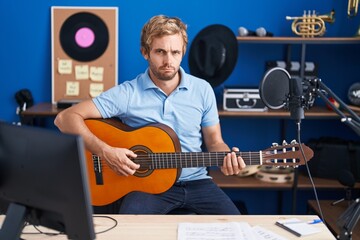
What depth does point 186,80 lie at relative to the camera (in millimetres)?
2301

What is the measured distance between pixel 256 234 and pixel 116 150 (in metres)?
0.86

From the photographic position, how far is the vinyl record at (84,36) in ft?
10.2

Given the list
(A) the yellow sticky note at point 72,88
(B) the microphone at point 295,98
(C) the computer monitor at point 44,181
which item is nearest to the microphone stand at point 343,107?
(B) the microphone at point 295,98

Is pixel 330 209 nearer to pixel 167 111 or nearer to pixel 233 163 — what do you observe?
pixel 233 163

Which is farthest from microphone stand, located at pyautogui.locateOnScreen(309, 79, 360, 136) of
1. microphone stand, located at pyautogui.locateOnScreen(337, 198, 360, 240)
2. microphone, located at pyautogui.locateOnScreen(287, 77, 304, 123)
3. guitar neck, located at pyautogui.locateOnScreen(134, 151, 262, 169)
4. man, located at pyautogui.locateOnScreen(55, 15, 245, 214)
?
man, located at pyautogui.locateOnScreen(55, 15, 245, 214)

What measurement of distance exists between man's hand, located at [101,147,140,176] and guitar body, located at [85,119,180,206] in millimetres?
55

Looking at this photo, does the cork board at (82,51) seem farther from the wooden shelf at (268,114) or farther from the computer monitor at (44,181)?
the computer monitor at (44,181)

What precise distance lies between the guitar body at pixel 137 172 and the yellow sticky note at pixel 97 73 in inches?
39.7

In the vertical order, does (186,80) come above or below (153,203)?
above

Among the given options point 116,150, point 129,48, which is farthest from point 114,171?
point 129,48

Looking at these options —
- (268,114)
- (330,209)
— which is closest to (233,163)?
(268,114)

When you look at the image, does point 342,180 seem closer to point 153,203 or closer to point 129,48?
point 153,203

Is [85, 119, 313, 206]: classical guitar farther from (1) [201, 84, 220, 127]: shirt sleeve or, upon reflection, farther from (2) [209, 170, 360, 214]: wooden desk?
(2) [209, 170, 360, 214]: wooden desk

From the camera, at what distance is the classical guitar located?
6.77ft
